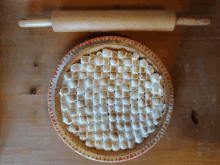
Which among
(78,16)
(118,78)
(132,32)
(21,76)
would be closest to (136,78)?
(118,78)

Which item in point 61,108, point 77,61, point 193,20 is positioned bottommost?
point 61,108

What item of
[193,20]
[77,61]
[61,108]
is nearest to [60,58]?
[77,61]

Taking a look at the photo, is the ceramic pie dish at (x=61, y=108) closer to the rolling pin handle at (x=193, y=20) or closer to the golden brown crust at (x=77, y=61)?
the golden brown crust at (x=77, y=61)

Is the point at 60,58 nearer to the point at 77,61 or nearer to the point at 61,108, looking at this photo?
the point at 77,61

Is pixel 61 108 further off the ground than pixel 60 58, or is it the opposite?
pixel 60 58

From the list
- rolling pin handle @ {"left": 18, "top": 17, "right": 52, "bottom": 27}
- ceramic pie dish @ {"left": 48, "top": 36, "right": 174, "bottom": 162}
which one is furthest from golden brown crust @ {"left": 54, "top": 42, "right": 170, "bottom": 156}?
rolling pin handle @ {"left": 18, "top": 17, "right": 52, "bottom": 27}

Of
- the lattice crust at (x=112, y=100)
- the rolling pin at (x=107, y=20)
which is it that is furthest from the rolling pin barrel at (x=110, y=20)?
the lattice crust at (x=112, y=100)
